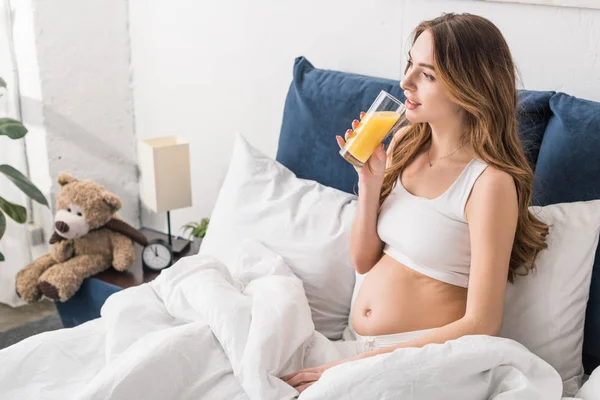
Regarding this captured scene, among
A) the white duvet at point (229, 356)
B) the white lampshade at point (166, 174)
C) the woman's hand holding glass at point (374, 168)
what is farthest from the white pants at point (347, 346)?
the white lampshade at point (166, 174)

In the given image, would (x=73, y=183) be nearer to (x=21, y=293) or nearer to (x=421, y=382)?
(x=21, y=293)

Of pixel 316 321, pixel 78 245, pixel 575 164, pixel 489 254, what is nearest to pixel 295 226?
pixel 316 321

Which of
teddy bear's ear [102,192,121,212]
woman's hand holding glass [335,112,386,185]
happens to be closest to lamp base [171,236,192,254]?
teddy bear's ear [102,192,121,212]

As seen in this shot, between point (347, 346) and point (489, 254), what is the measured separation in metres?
0.42

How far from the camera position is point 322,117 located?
2002mm

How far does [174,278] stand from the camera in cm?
172

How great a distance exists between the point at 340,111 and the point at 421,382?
0.90 meters

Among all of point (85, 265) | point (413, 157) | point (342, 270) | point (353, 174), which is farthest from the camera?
point (85, 265)

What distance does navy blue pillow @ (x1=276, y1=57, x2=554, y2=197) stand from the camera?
1937 mm

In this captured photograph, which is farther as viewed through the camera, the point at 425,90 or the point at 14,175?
the point at 14,175

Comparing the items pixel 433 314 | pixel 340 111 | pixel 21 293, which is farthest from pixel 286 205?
pixel 21 293

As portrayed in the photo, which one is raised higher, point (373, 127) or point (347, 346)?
point (373, 127)

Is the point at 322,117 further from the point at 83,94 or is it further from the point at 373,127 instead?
the point at 83,94

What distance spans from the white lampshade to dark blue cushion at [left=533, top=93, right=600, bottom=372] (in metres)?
1.22
